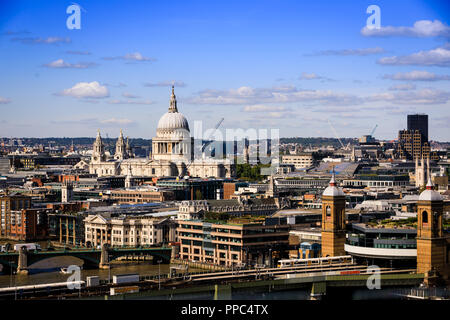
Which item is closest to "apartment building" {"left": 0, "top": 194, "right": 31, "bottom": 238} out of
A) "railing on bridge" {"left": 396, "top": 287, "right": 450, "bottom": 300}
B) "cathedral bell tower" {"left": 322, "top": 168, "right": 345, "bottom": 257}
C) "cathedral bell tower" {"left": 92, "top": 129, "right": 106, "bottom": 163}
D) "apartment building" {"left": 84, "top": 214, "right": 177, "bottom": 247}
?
"apartment building" {"left": 84, "top": 214, "right": 177, "bottom": 247}

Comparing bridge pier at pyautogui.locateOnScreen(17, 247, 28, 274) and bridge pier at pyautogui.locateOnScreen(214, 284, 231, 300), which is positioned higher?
bridge pier at pyautogui.locateOnScreen(214, 284, 231, 300)

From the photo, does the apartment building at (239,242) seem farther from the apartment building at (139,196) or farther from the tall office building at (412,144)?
the tall office building at (412,144)

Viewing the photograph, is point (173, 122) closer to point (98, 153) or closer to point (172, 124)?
point (172, 124)

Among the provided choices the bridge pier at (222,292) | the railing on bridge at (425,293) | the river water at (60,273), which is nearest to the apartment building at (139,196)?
the river water at (60,273)

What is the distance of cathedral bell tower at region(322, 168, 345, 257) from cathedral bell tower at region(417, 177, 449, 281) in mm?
3381

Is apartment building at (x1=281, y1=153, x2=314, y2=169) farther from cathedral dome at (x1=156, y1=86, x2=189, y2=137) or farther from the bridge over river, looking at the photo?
the bridge over river

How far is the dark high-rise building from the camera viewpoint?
422 feet

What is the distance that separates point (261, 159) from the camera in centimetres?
9894

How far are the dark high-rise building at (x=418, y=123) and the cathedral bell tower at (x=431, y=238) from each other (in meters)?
98.2

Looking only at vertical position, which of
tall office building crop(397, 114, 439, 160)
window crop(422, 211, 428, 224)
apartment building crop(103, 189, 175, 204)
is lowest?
apartment building crop(103, 189, 175, 204)

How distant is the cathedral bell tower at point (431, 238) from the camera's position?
3012 cm

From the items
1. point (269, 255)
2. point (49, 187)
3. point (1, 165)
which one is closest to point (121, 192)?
point (49, 187)
